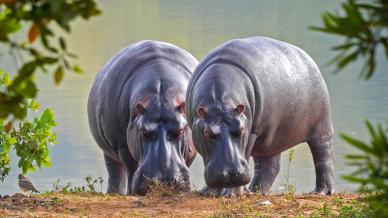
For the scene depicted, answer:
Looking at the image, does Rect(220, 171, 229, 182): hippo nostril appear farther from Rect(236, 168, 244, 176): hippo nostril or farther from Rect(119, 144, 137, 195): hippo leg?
Rect(119, 144, 137, 195): hippo leg

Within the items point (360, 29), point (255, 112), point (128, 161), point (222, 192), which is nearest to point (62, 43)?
point (360, 29)

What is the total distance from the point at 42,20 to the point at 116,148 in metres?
6.14

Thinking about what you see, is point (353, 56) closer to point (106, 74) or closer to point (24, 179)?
point (24, 179)

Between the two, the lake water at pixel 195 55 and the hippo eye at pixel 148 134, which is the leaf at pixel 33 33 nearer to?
the lake water at pixel 195 55

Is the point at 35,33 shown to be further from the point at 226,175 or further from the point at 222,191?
the point at 222,191

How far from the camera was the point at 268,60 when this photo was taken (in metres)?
7.68

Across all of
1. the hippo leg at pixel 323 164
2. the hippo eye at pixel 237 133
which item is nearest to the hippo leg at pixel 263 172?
the hippo leg at pixel 323 164

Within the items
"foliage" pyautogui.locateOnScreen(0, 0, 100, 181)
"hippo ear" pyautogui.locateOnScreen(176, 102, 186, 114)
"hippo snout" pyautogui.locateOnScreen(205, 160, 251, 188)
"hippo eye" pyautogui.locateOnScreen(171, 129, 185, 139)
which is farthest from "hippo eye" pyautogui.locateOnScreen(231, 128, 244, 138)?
"foliage" pyautogui.locateOnScreen(0, 0, 100, 181)

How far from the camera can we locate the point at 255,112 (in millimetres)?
7383

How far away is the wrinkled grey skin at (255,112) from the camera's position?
21.9ft

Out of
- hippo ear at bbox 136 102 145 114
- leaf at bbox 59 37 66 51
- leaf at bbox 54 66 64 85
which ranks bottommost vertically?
leaf at bbox 54 66 64 85

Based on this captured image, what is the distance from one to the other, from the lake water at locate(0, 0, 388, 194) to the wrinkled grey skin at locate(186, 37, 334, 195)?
59 cm

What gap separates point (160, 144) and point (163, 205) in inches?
42.8

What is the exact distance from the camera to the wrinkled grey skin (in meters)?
6.68
